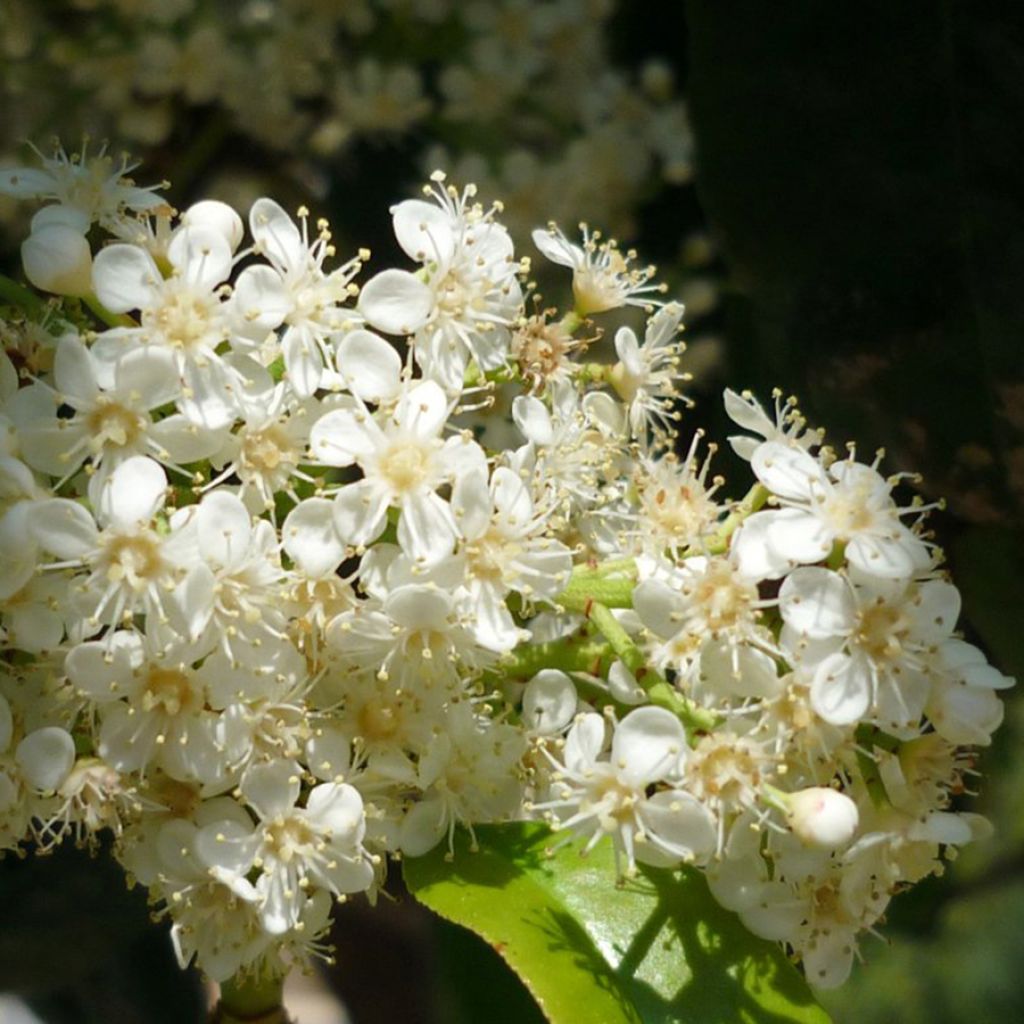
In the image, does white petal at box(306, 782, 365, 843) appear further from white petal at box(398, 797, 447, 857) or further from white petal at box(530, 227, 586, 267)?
white petal at box(530, 227, 586, 267)

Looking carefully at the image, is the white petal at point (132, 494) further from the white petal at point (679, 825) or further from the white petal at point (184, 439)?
the white petal at point (679, 825)

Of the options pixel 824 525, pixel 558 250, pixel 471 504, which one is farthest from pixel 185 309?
pixel 824 525

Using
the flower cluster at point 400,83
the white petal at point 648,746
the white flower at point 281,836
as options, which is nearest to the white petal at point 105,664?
the white flower at point 281,836

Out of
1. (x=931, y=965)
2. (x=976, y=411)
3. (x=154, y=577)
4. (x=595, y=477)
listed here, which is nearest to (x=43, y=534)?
(x=154, y=577)

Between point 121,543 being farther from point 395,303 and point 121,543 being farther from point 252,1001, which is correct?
point 252,1001

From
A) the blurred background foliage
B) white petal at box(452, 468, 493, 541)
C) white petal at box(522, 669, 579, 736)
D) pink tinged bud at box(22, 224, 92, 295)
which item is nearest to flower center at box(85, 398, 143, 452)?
pink tinged bud at box(22, 224, 92, 295)
